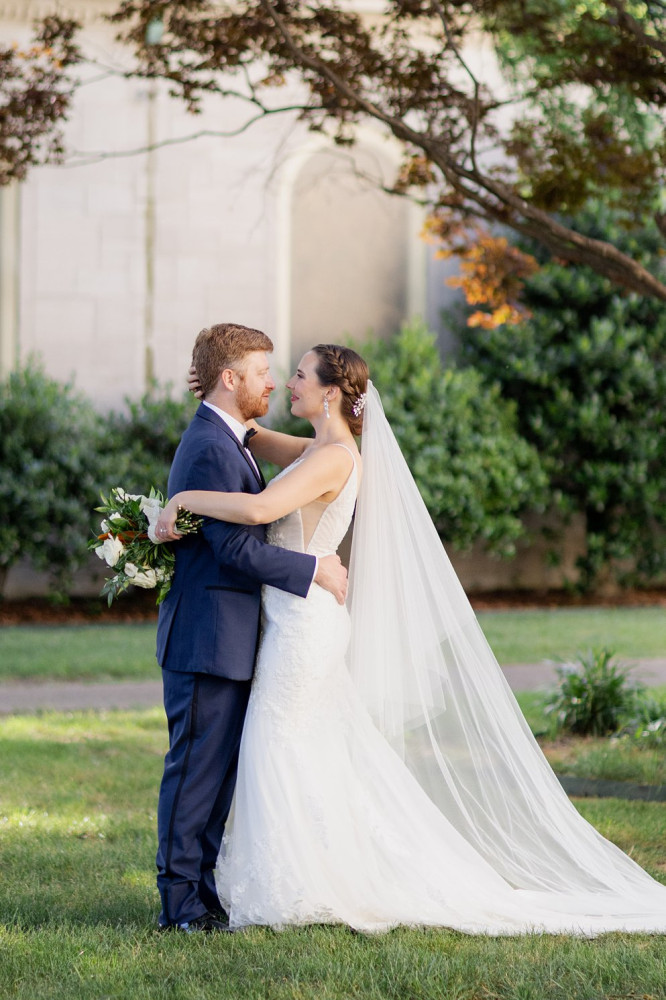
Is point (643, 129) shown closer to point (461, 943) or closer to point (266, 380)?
point (266, 380)

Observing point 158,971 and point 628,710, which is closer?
point 158,971

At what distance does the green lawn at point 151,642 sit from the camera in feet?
33.4

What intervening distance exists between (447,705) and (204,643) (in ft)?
3.68

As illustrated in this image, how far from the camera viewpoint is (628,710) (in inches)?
305

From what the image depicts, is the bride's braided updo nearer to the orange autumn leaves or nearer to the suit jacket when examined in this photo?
the suit jacket

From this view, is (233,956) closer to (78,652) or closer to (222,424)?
(222,424)

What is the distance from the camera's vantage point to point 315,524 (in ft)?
13.9

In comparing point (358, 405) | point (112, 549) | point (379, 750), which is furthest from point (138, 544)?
point (379, 750)

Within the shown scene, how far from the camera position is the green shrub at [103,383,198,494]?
1392cm

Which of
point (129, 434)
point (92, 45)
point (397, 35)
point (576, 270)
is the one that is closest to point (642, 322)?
point (576, 270)

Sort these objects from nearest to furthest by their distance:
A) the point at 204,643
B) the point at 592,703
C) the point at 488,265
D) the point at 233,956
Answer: the point at 233,956, the point at 204,643, the point at 592,703, the point at 488,265

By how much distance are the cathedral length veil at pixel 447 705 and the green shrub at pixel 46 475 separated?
945cm

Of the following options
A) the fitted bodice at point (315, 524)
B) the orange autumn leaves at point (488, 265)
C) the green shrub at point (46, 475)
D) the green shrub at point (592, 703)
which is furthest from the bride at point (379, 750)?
the green shrub at point (46, 475)

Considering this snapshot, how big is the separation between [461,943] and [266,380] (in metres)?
2.17
